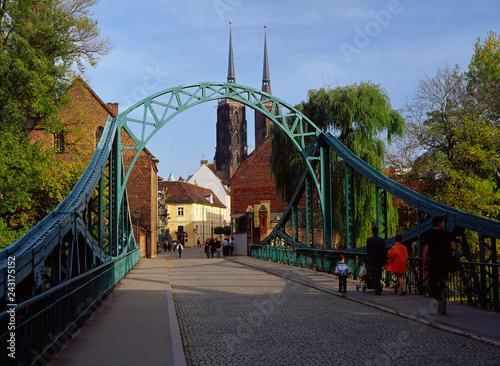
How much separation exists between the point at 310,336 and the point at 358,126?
20366 mm

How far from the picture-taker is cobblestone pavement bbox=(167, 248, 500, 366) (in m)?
5.95

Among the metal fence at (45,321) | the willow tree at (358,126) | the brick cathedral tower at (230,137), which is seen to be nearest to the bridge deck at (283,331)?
the metal fence at (45,321)

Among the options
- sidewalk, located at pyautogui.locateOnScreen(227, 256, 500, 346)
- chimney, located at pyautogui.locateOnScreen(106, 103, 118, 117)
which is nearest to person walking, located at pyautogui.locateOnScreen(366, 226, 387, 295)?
sidewalk, located at pyautogui.locateOnScreen(227, 256, 500, 346)

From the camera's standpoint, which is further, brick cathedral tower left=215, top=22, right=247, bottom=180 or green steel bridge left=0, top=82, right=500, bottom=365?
brick cathedral tower left=215, top=22, right=247, bottom=180

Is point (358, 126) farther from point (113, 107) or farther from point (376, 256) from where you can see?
point (113, 107)

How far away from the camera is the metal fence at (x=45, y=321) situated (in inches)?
182

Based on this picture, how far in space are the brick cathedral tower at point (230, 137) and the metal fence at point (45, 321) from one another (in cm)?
11924

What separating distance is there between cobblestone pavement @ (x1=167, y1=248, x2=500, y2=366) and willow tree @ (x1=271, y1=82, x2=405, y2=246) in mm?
13510

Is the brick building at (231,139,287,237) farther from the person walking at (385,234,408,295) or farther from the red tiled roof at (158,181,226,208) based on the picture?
the person walking at (385,234,408,295)

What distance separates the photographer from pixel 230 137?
129875mm

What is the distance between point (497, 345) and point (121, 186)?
1293cm

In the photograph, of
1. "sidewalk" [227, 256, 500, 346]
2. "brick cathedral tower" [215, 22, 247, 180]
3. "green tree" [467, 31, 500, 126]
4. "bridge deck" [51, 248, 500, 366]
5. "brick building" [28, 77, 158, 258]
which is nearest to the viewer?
"bridge deck" [51, 248, 500, 366]

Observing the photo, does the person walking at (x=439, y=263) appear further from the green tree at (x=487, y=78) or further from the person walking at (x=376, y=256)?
the green tree at (x=487, y=78)

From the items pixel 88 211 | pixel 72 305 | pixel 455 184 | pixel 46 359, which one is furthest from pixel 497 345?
pixel 455 184
